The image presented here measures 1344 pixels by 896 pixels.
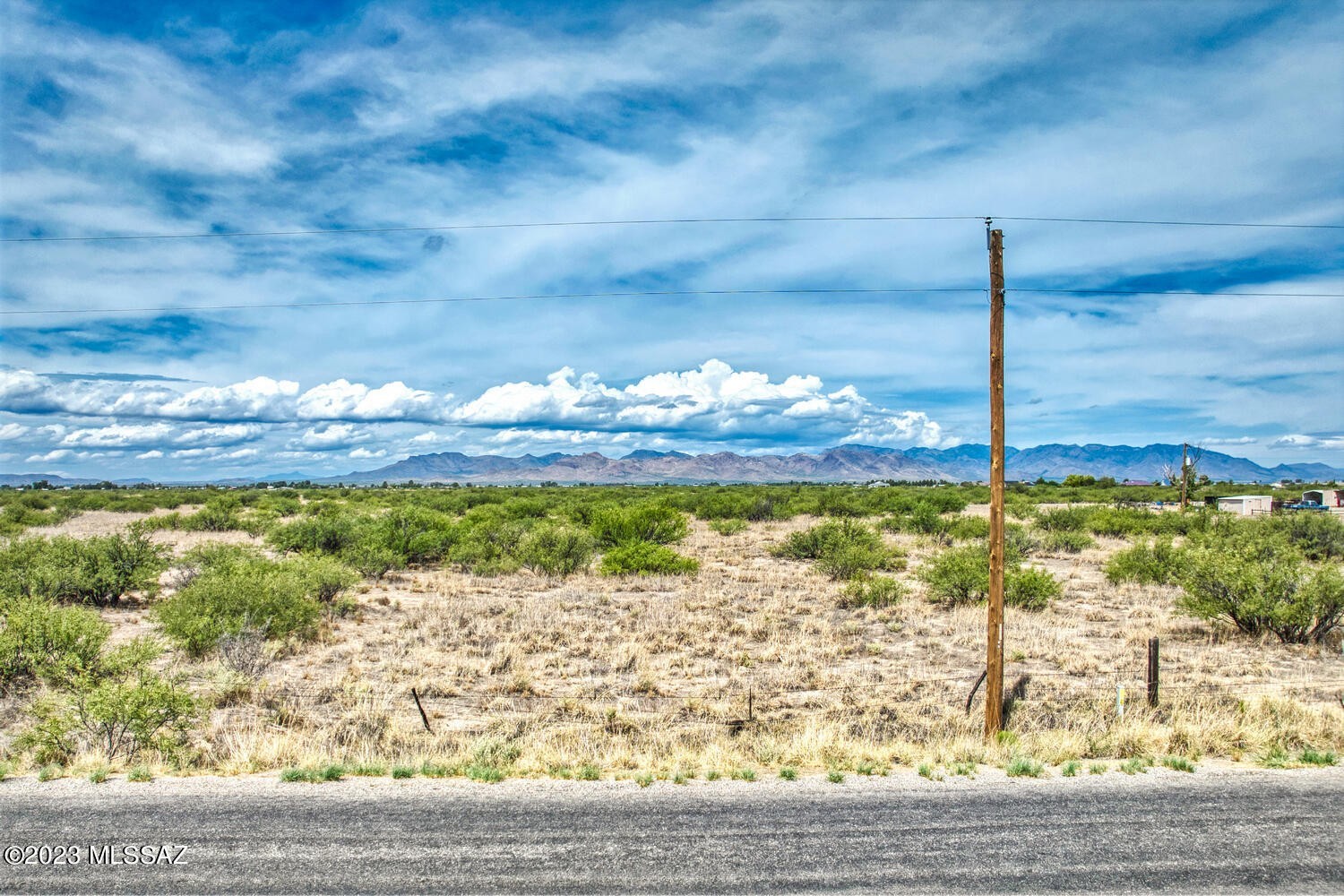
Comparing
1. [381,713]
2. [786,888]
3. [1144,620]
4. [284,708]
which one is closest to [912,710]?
[786,888]

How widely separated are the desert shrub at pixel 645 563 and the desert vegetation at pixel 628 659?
129 millimetres

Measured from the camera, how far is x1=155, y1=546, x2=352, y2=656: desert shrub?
14.4 meters

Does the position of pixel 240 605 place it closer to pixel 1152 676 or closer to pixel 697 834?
pixel 697 834

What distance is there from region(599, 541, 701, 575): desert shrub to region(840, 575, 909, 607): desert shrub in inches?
260

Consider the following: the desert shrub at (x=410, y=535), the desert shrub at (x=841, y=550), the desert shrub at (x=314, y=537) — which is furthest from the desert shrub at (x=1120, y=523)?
the desert shrub at (x=314, y=537)

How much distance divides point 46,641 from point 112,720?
4043 mm

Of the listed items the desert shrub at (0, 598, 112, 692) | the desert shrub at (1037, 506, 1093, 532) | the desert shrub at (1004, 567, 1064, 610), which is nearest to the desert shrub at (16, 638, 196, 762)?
the desert shrub at (0, 598, 112, 692)

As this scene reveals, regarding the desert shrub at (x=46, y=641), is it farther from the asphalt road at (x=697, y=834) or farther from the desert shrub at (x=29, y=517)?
the desert shrub at (x=29, y=517)

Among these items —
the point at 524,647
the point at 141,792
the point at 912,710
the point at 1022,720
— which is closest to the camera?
the point at 141,792

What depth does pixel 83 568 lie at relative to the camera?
64.8ft

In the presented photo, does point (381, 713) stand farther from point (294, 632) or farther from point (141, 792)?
point (294, 632)

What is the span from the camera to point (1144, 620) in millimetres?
18781

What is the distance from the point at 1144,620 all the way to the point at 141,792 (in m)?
20.5

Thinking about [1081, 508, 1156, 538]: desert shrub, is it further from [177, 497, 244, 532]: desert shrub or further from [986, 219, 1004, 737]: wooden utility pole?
[177, 497, 244, 532]: desert shrub
